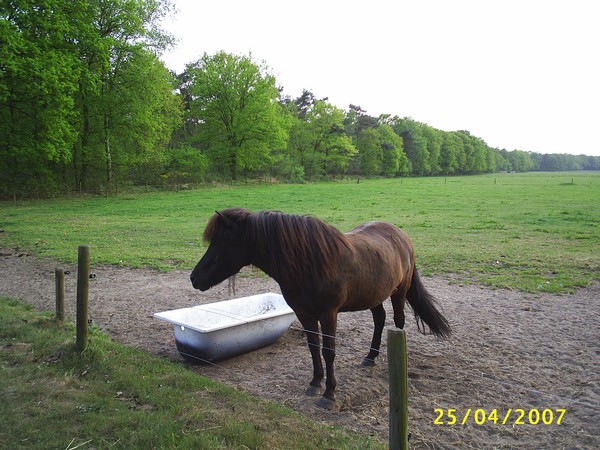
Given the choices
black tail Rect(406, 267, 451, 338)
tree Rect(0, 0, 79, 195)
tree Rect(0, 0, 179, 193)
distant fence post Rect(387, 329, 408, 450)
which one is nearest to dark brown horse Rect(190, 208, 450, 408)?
black tail Rect(406, 267, 451, 338)

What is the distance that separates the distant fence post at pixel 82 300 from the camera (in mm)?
4621

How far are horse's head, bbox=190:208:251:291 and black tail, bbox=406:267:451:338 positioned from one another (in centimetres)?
233

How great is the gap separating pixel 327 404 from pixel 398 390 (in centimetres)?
172

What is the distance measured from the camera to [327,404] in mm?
3861

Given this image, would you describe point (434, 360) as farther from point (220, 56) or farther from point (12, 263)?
point (220, 56)

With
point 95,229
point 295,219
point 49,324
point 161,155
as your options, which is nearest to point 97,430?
point 295,219

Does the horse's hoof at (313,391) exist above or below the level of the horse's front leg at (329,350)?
below

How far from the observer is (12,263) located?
10.0 m

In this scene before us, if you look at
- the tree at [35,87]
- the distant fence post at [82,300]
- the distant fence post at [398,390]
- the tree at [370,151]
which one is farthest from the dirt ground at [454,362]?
the tree at [370,151]

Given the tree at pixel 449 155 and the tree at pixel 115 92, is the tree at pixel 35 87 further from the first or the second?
the tree at pixel 449 155

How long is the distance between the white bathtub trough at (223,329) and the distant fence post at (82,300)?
0.79 meters
